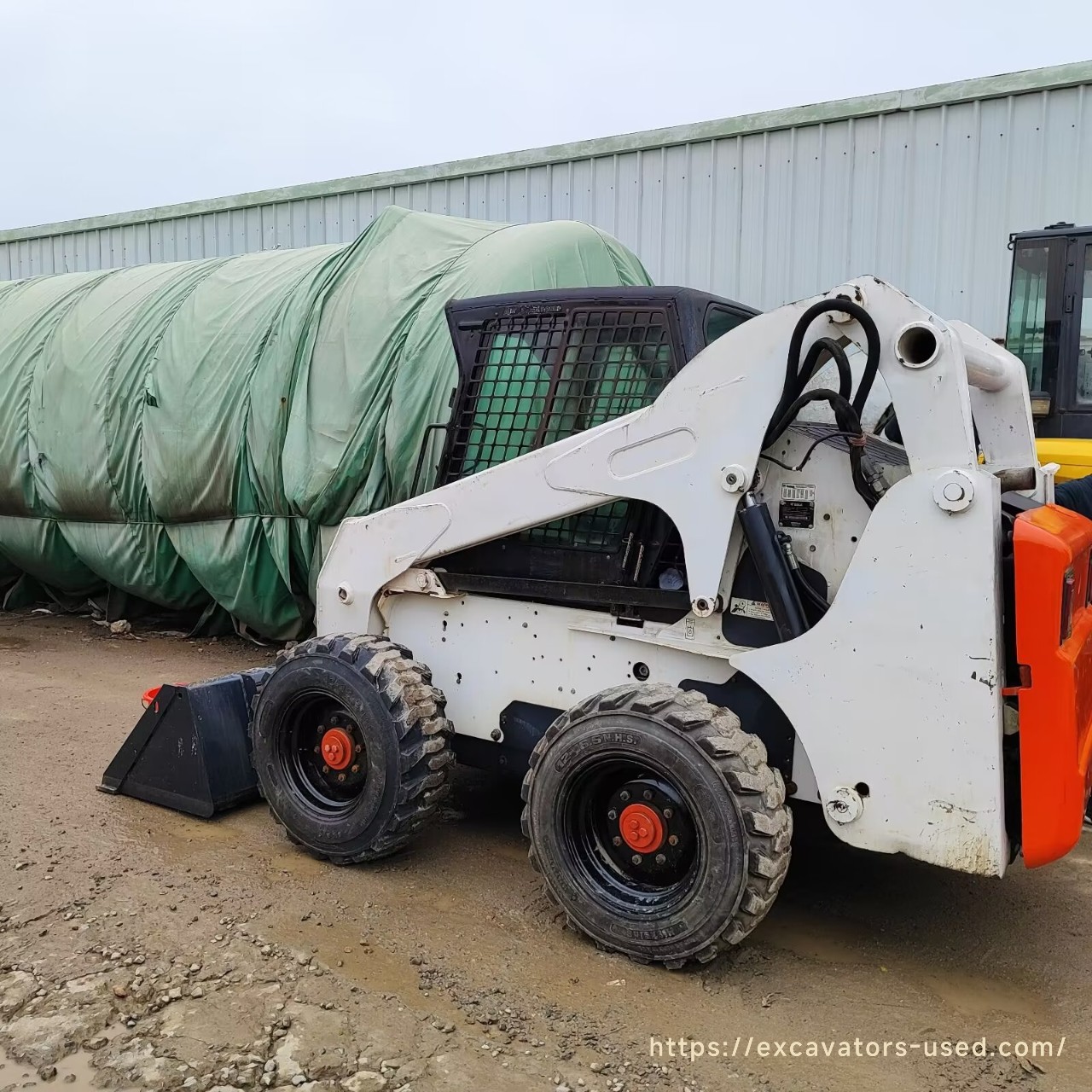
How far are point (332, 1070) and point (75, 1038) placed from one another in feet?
2.27

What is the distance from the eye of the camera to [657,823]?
10.4 feet

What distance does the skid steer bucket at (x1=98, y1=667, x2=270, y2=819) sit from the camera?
14.3 ft

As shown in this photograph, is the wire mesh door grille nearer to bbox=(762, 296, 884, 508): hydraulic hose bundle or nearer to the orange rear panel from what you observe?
bbox=(762, 296, 884, 508): hydraulic hose bundle

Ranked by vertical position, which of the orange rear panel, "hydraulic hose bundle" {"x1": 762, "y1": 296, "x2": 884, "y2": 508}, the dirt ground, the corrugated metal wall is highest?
the corrugated metal wall

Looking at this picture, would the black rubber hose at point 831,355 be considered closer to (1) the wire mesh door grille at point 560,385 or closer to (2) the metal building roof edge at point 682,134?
(1) the wire mesh door grille at point 560,385

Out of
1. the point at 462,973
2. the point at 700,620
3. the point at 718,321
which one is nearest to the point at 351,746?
the point at 462,973

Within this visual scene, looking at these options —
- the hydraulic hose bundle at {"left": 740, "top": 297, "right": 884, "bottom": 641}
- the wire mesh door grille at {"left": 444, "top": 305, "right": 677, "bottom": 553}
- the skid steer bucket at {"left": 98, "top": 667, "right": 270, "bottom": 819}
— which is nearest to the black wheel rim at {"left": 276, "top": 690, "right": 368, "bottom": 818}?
the skid steer bucket at {"left": 98, "top": 667, "right": 270, "bottom": 819}

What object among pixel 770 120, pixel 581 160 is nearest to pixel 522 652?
pixel 770 120

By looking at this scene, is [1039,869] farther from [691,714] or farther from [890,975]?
[691,714]

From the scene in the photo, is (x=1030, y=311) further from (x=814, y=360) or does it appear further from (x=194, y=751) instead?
(x=194, y=751)

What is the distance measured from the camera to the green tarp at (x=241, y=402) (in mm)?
6363

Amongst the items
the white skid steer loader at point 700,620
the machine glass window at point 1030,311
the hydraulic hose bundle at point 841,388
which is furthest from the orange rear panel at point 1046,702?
the machine glass window at point 1030,311

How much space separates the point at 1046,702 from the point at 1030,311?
343 cm

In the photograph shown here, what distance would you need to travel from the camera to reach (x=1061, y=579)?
9.04ft
